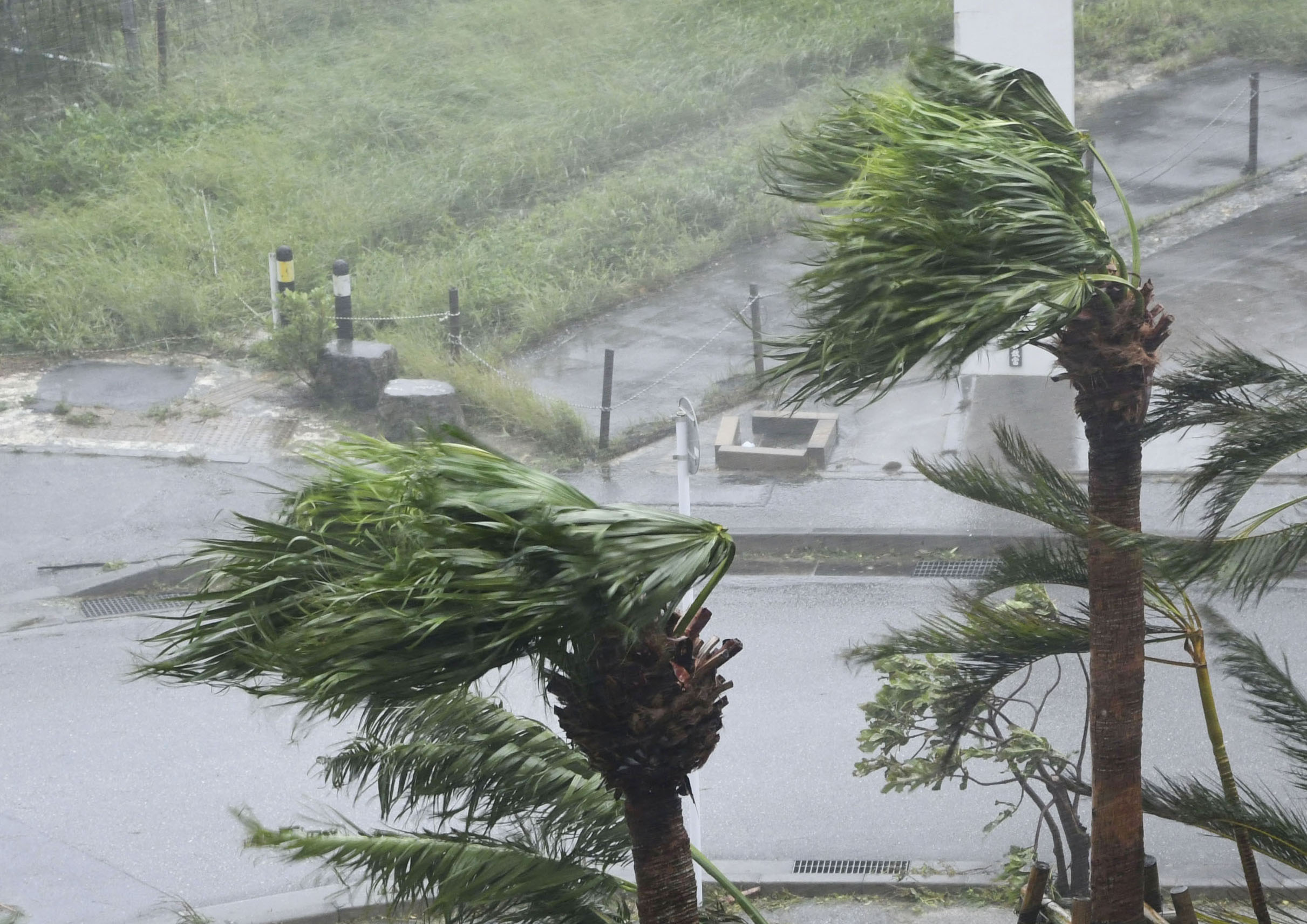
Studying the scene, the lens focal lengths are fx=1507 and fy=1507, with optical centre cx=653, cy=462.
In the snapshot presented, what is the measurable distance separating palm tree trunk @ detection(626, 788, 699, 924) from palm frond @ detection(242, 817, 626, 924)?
1.99 ft

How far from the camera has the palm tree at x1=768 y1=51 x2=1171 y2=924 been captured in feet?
12.6

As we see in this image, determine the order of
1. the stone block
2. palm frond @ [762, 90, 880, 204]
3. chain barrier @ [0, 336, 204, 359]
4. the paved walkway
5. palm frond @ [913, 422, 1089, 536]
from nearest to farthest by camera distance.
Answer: palm frond @ [762, 90, 880, 204] < palm frond @ [913, 422, 1089, 536] < the stone block < the paved walkway < chain barrier @ [0, 336, 204, 359]

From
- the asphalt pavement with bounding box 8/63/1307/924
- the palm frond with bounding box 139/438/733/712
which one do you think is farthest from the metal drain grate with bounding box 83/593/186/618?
the palm frond with bounding box 139/438/733/712

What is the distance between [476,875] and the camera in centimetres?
407

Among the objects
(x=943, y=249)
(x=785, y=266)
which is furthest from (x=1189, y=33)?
(x=943, y=249)

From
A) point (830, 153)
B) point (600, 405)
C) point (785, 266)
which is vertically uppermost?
point (830, 153)

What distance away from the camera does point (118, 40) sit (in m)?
22.3

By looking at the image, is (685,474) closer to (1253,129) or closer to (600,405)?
(600,405)

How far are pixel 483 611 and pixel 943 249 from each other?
164 cm

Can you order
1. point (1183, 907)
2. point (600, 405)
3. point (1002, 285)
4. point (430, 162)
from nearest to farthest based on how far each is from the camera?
point (1002, 285), point (1183, 907), point (600, 405), point (430, 162)

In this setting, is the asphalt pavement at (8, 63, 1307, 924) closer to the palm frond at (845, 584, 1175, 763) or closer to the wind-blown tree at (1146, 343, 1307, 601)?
the palm frond at (845, 584, 1175, 763)

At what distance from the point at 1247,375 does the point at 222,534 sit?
28.0ft

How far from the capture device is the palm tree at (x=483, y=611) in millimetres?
2975

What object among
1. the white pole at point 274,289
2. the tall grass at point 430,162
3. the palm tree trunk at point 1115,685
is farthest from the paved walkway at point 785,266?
the palm tree trunk at point 1115,685
